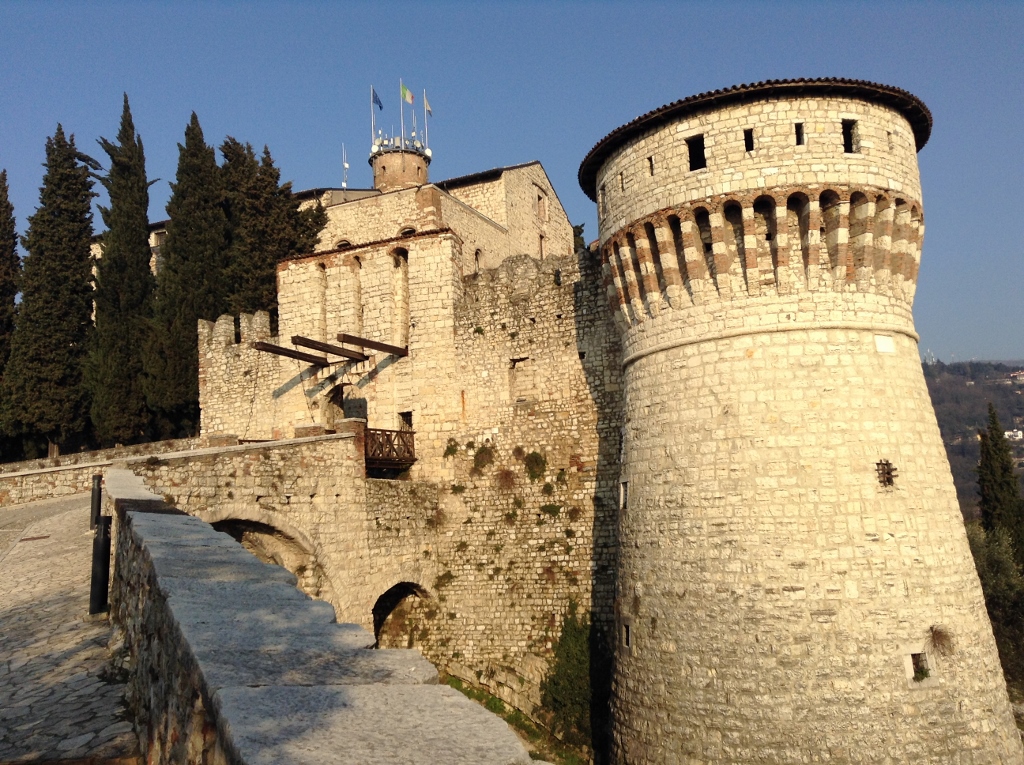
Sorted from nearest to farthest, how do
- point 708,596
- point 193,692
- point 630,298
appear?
point 193,692 → point 708,596 → point 630,298

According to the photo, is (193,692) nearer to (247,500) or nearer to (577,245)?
(247,500)

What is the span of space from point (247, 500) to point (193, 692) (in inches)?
458

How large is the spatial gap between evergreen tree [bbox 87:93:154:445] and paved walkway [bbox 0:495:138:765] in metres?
17.9

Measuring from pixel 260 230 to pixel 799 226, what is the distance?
19394 millimetres

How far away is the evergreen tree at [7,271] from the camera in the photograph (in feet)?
97.0

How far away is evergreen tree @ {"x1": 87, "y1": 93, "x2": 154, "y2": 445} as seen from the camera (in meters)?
27.4

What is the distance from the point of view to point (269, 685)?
3203 millimetres

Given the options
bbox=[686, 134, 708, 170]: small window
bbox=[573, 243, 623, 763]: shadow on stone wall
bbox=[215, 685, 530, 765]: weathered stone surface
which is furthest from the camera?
bbox=[573, 243, 623, 763]: shadow on stone wall

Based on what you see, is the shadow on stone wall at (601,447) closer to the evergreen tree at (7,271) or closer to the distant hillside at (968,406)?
the evergreen tree at (7,271)

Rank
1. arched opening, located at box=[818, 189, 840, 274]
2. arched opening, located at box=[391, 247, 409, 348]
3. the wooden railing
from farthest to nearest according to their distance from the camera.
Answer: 1. arched opening, located at box=[391, 247, 409, 348]
2. the wooden railing
3. arched opening, located at box=[818, 189, 840, 274]

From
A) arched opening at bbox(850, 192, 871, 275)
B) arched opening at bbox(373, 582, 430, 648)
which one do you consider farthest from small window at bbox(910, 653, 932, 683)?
arched opening at bbox(373, 582, 430, 648)

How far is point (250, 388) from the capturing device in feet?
73.7

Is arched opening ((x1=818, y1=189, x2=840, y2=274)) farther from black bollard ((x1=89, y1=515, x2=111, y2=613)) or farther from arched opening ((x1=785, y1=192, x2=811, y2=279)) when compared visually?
black bollard ((x1=89, y1=515, x2=111, y2=613))

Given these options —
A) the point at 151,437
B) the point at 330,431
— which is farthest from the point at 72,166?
the point at 330,431
